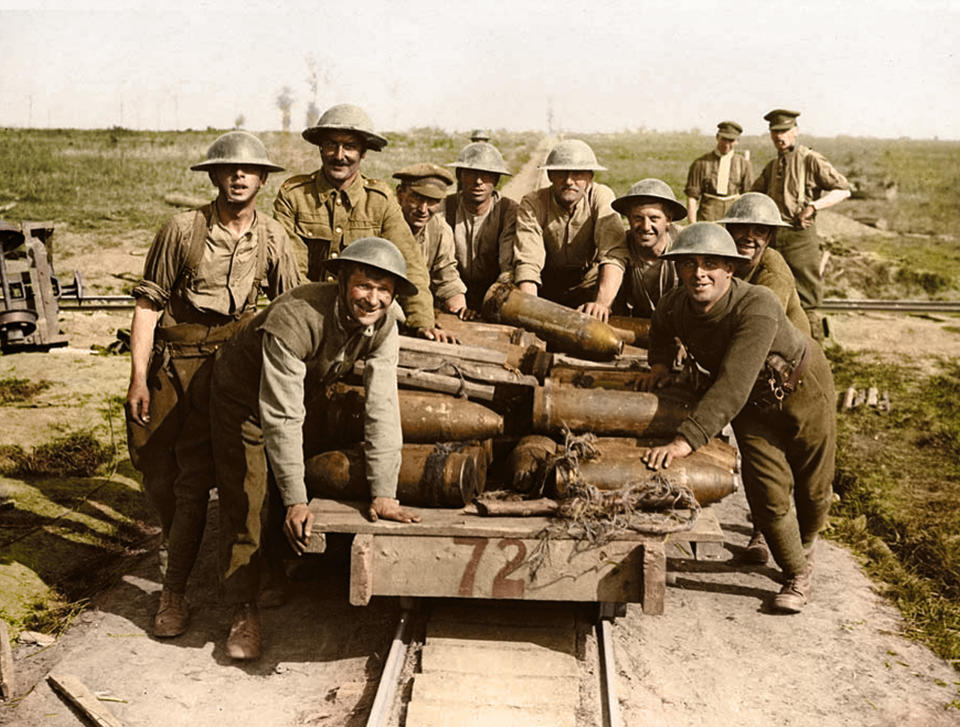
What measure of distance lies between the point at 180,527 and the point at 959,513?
21.2 ft

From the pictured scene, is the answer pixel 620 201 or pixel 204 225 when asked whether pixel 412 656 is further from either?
pixel 620 201

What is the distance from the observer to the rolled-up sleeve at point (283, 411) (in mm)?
4879

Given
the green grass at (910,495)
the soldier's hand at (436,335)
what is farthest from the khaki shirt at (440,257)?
the green grass at (910,495)

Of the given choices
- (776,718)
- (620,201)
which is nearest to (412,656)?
(776,718)

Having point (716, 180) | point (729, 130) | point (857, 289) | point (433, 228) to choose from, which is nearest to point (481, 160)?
point (433, 228)

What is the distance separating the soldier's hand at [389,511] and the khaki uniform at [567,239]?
3.25 metres

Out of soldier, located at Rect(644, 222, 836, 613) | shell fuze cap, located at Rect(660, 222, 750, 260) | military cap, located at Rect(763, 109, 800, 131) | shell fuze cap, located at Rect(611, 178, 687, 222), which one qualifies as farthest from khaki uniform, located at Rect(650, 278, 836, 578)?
military cap, located at Rect(763, 109, 800, 131)

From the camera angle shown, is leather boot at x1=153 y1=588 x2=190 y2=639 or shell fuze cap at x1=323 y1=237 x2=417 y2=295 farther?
leather boot at x1=153 y1=588 x2=190 y2=639

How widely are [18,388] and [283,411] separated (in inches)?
308

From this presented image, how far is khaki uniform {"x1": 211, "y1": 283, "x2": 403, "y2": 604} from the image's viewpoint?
4.91m

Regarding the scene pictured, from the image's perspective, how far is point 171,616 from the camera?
5.77 m

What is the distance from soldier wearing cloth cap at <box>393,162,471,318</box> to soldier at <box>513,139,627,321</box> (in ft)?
1.80

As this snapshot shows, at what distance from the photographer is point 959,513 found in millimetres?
8125

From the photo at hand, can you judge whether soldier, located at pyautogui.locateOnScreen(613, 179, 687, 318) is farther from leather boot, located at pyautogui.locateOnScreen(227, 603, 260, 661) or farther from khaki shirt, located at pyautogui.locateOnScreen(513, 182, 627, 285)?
leather boot, located at pyautogui.locateOnScreen(227, 603, 260, 661)
